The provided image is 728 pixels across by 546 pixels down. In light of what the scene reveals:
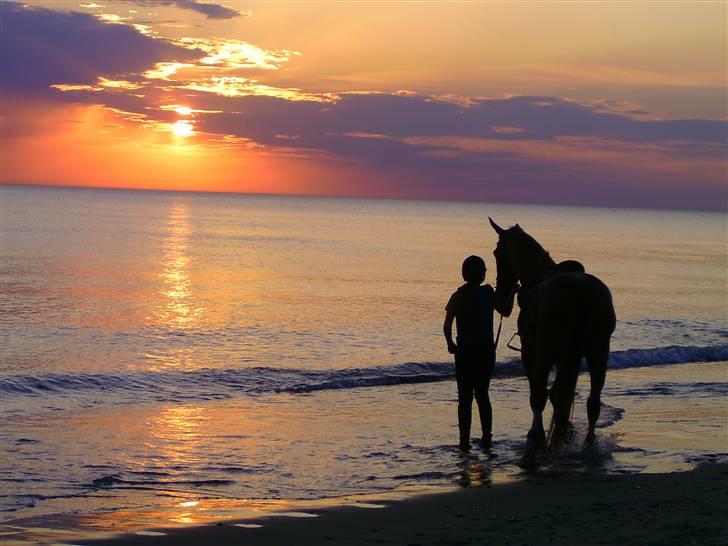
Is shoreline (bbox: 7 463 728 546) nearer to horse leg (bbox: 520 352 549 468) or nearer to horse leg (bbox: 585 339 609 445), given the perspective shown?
horse leg (bbox: 520 352 549 468)

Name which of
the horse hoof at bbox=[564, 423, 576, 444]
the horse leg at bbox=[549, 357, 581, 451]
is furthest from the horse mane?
the horse hoof at bbox=[564, 423, 576, 444]

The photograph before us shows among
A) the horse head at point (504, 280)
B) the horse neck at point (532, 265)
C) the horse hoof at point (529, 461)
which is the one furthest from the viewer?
the horse head at point (504, 280)

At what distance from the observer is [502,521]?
664 centimetres

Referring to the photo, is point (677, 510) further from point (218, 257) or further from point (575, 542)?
point (218, 257)

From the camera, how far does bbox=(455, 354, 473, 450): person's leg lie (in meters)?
9.85

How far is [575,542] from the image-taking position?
5.93 metres

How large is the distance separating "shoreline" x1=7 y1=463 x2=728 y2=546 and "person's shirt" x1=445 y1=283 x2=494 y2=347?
6.65 ft

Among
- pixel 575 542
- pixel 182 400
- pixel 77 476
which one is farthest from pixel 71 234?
pixel 575 542

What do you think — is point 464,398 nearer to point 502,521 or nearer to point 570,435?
point 570,435

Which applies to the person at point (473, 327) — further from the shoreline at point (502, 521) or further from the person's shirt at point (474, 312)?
the shoreline at point (502, 521)

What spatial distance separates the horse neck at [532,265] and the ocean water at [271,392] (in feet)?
6.00

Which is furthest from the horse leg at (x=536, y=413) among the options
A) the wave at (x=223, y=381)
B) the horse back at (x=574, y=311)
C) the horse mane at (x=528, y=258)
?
the wave at (x=223, y=381)

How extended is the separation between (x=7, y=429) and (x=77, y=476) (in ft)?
9.80

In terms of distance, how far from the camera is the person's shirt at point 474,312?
9.64m
